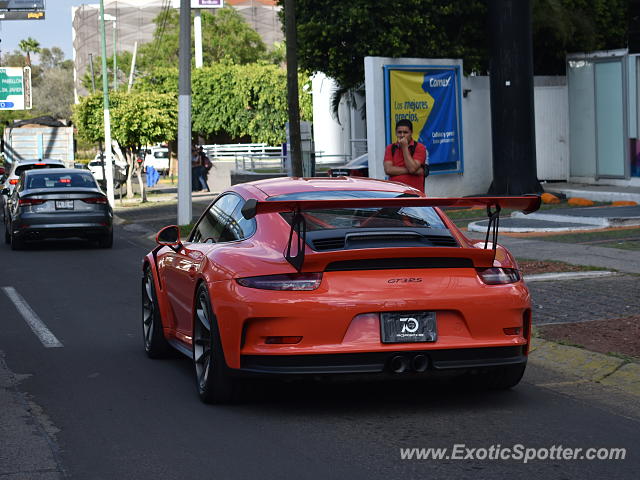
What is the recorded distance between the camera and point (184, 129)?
23.8 metres

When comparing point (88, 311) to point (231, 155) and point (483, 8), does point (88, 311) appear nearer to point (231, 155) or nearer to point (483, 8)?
point (483, 8)

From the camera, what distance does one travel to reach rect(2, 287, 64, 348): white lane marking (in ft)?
33.8

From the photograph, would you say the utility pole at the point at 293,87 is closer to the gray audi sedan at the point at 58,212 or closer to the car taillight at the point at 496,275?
the gray audi sedan at the point at 58,212

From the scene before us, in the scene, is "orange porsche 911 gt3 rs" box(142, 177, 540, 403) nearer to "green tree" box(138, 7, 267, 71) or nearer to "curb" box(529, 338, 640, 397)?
"curb" box(529, 338, 640, 397)

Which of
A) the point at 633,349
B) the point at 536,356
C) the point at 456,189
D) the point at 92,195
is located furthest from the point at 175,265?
the point at 456,189

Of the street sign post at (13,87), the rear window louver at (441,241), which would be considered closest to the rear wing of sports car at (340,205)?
the rear window louver at (441,241)

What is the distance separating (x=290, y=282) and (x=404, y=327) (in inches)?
28.0

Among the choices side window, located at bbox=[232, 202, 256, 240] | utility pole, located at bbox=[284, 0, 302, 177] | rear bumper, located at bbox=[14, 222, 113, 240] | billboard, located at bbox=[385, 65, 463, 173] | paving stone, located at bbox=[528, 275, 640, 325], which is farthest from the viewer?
billboard, located at bbox=[385, 65, 463, 173]

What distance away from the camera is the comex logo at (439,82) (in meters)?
27.0

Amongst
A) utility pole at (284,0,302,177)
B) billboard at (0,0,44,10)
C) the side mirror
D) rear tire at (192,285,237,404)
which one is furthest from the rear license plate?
billboard at (0,0,44,10)

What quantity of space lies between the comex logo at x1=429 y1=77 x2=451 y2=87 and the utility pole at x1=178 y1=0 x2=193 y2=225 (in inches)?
236

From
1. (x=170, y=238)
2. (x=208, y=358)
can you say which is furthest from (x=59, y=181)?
(x=208, y=358)

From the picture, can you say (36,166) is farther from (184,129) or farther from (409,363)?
(409,363)

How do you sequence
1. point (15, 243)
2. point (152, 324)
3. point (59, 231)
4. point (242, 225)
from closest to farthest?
point (242, 225)
point (152, 324)
point (59, 231)
point (15, 243)
